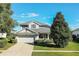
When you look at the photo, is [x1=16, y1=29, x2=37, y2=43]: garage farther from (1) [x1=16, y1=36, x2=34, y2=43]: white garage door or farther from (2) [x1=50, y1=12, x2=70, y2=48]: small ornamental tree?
(2) [x1=50, y1=12, x2=70, y2=48]: small ornamental tree

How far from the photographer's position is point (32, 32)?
46.9 feet

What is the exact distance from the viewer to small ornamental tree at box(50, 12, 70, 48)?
13961 millimetres

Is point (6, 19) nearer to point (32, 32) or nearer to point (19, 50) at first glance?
point (32, 32)

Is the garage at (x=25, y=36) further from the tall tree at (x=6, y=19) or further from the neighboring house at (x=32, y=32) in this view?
the tall tree at (x=6, y=19)

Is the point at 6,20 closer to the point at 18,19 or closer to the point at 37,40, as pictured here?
the point at 18,19

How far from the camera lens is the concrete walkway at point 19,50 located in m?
13.5

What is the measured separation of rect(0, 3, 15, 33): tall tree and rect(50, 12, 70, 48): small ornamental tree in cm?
176

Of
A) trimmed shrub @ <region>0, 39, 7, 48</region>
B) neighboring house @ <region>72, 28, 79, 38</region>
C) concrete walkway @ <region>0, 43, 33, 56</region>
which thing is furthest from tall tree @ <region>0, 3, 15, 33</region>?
neighboring house @ <region>72, 28, 79, 38</region>

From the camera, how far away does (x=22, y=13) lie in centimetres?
1382

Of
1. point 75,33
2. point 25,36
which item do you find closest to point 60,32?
point 75,33

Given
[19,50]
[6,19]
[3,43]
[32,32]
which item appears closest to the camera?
[19,50]

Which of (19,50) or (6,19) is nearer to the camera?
(19,50)

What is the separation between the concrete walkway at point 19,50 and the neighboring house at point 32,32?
0.35 meters

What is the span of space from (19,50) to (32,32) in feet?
3.52
